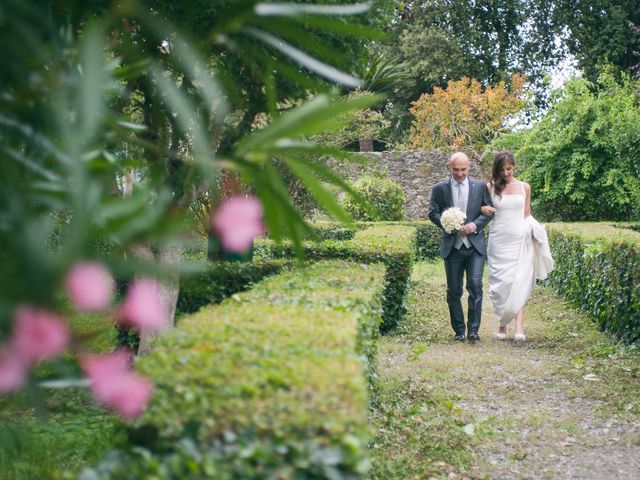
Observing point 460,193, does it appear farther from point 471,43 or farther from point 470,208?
point 471,43

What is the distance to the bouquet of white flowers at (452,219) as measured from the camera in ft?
26.2

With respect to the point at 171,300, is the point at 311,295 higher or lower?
higher

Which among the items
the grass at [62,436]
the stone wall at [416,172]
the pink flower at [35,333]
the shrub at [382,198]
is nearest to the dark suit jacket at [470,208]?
the grass at [62,436]

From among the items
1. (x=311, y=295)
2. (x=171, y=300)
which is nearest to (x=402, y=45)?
(x=171, y=300)

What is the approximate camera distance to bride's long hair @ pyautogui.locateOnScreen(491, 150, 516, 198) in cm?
822

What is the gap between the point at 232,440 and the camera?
1.87 m

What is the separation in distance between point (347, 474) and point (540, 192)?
1649 centimetres

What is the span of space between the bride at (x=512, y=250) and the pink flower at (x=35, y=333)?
7.26 m

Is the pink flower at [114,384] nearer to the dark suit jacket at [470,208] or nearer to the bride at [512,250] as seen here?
the dark suit jacket at [470,208]

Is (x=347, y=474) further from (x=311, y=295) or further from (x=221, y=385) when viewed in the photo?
(x=311, y=295)

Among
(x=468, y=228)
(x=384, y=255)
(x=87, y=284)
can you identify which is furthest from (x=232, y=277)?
(x=87, y=284)

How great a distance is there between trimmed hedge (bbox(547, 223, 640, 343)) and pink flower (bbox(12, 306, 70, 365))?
6629 millimetres

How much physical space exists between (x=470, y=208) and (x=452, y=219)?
375mm

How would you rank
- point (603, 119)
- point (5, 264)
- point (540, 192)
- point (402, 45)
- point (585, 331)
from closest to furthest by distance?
point (5, 264), point (585, 331), point (603, 119), point (540, 192), point (402, 45)
